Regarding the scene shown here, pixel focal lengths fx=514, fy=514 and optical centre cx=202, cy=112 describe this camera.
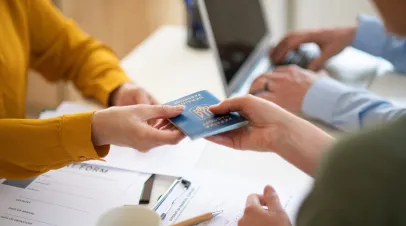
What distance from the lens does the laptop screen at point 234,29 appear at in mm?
1297

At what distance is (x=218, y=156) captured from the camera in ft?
3.69

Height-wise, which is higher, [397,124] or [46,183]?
[397,124]

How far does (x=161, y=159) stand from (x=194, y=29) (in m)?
0.68

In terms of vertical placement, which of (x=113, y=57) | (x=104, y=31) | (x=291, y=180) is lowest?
Answer: (x=104, y=31)

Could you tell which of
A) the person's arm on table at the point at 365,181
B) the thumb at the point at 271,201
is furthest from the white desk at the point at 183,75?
the person's arm on table at the point at 365,181

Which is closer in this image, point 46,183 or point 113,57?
point 46,183

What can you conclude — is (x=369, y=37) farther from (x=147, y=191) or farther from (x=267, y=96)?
(x=147, y=191)

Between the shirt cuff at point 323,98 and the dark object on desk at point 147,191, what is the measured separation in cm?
44

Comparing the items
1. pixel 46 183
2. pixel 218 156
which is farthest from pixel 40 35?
pixel 218 156

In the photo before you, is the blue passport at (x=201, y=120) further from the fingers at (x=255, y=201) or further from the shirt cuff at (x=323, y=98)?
the shirt cuff at (x=323, y=98)

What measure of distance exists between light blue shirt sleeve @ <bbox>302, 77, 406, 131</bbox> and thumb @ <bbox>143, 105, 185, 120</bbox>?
1.44ft

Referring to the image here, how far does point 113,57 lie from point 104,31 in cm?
154

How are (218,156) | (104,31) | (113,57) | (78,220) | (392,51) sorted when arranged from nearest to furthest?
(78,220), (218,156), (113,57), (392,51), (104,31)

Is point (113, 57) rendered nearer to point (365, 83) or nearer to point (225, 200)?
Result: point (225, 200)
